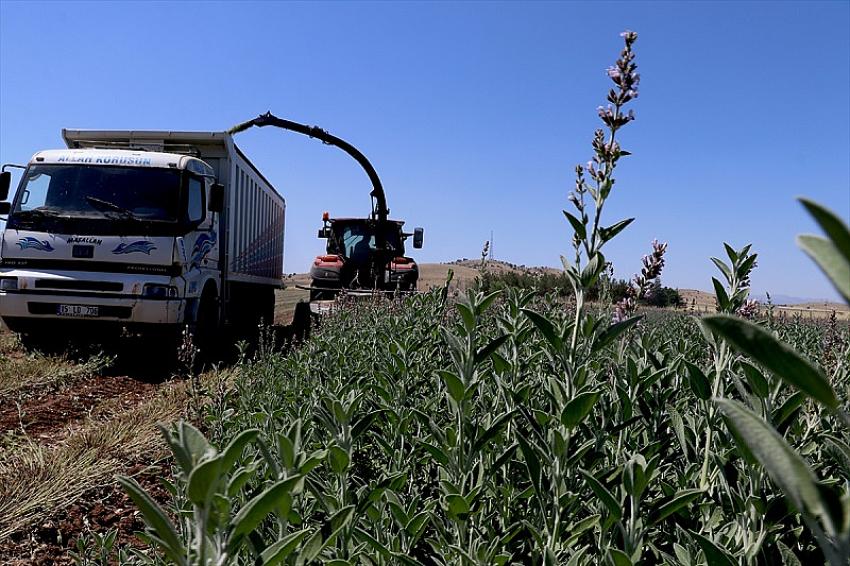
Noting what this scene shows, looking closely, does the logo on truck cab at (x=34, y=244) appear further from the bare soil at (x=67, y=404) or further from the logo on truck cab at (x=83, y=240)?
the bare soil at (x=67, y=404)

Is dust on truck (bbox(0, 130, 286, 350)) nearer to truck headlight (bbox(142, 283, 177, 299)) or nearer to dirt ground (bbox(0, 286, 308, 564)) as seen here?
truck headlight (bbox(142, 283, 177, 299))

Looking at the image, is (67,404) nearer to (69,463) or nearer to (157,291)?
(157,291)

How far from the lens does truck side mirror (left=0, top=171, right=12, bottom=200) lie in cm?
1023

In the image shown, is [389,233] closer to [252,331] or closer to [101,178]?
[252,331]

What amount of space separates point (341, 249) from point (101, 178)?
8.88 meters

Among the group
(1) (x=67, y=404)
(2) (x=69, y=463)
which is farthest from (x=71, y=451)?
(1) (x=67, y=404)

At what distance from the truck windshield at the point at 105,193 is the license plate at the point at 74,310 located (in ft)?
4.37

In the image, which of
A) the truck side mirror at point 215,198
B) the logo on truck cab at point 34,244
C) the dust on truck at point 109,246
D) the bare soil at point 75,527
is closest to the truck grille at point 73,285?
the dust on truck at point 109,246

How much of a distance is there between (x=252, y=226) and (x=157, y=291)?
600cm

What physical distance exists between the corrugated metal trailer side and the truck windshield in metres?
2.50

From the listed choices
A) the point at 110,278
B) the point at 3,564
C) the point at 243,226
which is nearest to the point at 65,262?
the point at 110,278

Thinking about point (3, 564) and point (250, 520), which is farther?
point (3, 564)

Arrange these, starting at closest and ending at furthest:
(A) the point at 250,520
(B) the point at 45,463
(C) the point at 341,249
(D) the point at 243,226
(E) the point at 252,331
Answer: (A) the point at 250,520, (B) the point at 45,463, (D) the point at 243,226, (E) the point at 252,331, (C) the point at 341,249

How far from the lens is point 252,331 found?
1533 cm
